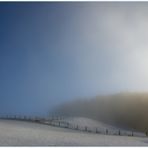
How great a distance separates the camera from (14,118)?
33969 millimetres

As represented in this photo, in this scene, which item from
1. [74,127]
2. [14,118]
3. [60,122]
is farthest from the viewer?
[14,118]

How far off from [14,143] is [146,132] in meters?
14.5

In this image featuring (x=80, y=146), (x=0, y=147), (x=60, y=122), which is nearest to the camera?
(x=0, y=147)

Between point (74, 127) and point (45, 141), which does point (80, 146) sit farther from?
point (74, 127)

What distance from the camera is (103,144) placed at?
52.3 feet

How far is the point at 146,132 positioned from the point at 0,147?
51.2ft

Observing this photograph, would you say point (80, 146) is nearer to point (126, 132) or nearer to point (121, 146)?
point (121, 146)

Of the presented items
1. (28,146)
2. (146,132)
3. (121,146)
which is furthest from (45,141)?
(146,132)

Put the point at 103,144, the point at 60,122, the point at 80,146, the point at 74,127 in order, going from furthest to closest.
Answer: the point at 60,122 → the point at 74,127 → the point at 103,144 → the point at 80,146

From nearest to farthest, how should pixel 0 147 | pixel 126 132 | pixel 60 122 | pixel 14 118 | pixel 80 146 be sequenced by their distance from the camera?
pixel 0 147, pixel 80 146, pixel 126 132, pixel 60 122, pixel 14 118

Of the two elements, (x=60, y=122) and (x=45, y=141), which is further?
(x=60, y=122)

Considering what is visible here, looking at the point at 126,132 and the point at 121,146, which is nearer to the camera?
the point at 121,146

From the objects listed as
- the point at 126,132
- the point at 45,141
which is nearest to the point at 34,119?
the point at 126,132

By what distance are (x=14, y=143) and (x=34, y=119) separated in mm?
17432
